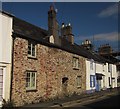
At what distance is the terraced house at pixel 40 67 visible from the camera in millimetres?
16688

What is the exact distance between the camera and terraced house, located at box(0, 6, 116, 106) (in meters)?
16.7

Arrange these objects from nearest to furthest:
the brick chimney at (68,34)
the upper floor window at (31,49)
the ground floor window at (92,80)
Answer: the upper floor window at (31,49)
the ground floor window at (92,80)
the brick chimney at (68,34)

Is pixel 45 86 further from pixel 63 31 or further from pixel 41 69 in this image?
pixel 63 31

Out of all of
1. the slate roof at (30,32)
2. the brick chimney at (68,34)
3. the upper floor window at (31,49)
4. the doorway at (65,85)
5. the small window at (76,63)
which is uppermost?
the brick chimney at (68,34)

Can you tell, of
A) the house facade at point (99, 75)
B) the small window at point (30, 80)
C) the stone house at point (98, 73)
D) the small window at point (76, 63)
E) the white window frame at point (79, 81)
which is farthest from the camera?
the stone house at point (98, 73)

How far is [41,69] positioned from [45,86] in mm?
1625

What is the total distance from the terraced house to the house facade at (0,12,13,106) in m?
0.07

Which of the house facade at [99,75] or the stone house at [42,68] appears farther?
the house facade at [99,75]

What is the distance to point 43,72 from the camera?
2042 cm

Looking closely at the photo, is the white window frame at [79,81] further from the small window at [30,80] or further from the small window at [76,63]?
the small window at [30,80]

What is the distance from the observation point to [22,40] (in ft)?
58.1

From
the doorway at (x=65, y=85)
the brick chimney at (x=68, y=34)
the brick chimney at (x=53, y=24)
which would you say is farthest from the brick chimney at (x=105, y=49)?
the brick chimney at (x=53, y=24)

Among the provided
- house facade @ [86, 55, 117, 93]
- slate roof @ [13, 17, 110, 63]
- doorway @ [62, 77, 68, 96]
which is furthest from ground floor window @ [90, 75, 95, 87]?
doorway @ [62, 77, 68, 96]

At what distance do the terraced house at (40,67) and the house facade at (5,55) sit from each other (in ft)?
0.22
